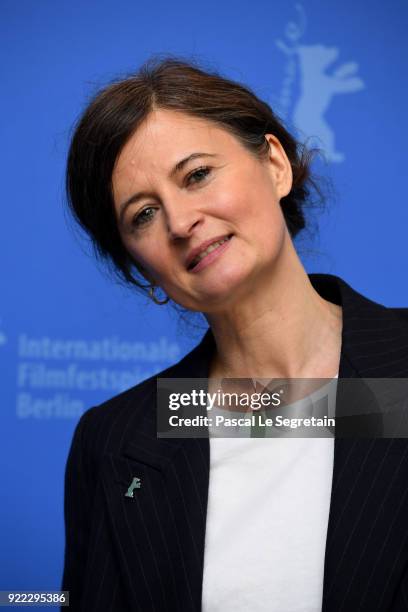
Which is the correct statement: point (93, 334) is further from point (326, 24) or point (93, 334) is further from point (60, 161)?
point (326, 24)

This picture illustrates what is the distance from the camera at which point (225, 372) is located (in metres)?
1.45

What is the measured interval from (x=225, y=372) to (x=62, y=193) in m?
0.87

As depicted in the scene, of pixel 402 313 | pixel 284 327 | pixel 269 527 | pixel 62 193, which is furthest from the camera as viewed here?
pixel 62 193

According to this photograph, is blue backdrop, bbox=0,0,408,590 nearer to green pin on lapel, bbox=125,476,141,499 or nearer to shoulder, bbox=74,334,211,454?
shoulder, bbox=74,334,211,454

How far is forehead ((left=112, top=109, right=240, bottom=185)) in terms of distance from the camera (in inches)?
51.0

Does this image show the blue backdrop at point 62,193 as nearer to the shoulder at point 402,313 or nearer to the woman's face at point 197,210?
the shoulder at point 402,313

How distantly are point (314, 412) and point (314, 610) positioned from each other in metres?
0.27

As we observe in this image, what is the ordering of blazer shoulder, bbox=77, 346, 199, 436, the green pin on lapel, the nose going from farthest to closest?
blazer shoulder, bbox=77, 346, 199, 436
the green pin on lapel
the nose

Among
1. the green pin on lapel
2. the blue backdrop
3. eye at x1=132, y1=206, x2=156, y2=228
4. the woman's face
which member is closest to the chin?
the woman's face

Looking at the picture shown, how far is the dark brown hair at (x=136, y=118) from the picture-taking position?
135 centimetres

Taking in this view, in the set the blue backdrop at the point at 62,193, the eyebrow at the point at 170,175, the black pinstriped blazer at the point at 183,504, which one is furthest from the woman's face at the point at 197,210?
the blue backdrop at the point at 62,193

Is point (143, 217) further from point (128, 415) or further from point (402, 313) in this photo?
point (402, 313)

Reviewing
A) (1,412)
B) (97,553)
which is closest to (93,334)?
(1,412)

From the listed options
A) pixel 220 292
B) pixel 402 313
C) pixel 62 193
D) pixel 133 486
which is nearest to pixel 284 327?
pixel 220 292
